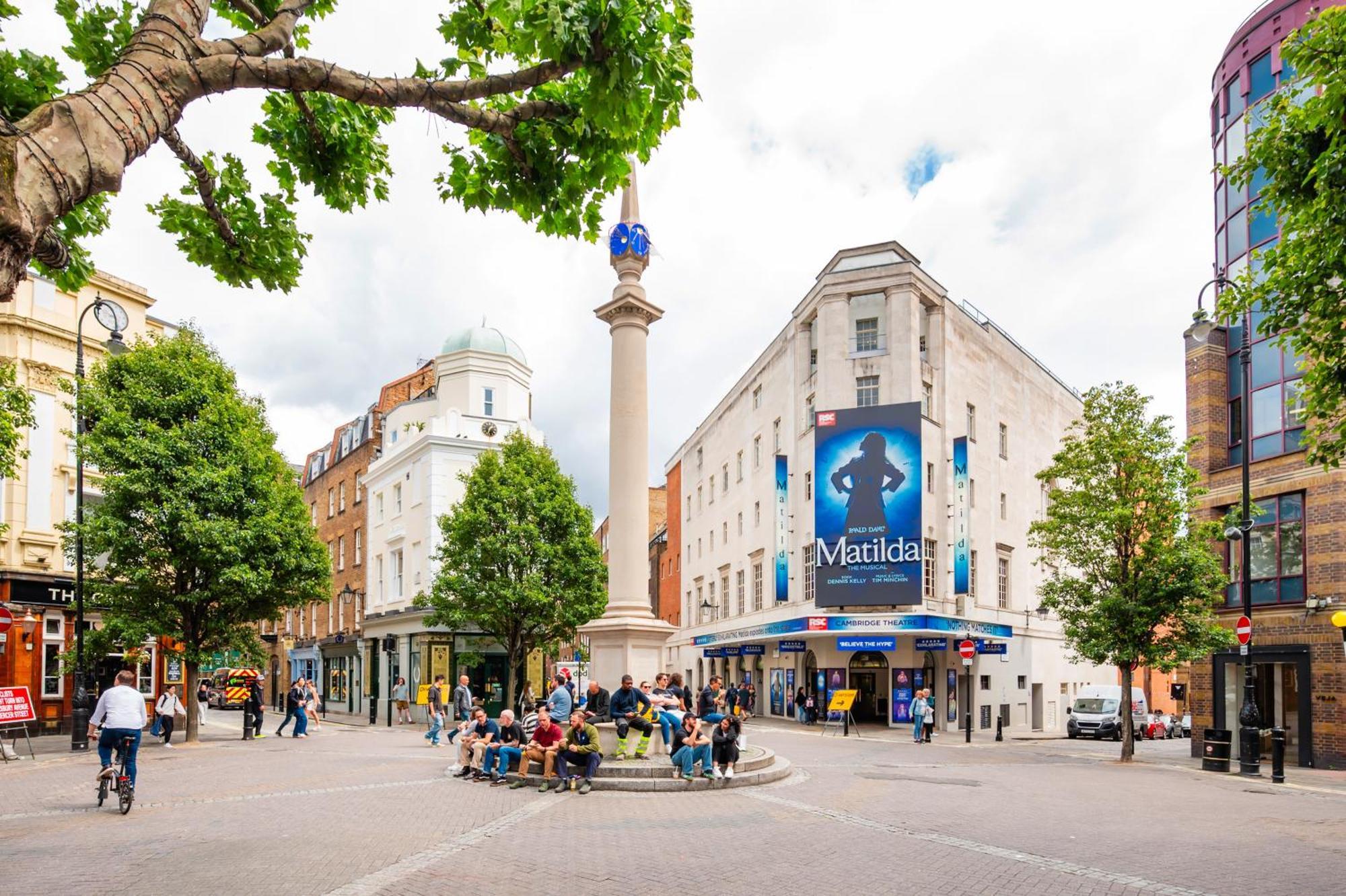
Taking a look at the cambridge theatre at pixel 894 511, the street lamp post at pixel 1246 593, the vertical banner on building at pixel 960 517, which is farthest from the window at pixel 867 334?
the street lamp post at pixel 1246 593

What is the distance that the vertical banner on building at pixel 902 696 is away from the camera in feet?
119

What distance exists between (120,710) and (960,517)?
30.4 m

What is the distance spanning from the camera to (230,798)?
14375 mm

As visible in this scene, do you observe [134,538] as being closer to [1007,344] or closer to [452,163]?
[452,163]

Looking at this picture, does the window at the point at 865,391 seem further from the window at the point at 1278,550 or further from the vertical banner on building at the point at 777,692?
the window at the point at 1278,550

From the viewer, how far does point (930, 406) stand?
124ft

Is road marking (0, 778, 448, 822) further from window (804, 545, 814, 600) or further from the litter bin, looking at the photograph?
window (804, 545, 814, 600)

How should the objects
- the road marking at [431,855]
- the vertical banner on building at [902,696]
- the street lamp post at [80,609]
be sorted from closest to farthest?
the road marking at [431,855] < the street lamp post at [80,609] < the vertical banner on building at [902,696]

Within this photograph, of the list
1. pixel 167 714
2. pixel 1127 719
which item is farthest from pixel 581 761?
pixel 1127 719

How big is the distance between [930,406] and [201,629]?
83.7ft

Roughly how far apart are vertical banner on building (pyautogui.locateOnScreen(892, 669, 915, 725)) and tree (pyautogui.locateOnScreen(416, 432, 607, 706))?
36.2ft

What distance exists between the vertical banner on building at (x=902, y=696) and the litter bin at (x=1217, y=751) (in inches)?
562

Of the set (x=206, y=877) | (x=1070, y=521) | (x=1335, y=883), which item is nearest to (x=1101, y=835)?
(x=1335, y=883)

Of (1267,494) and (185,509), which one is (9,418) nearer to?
(185,509)
